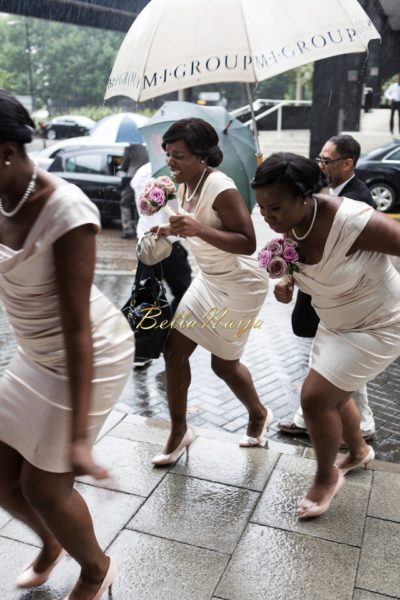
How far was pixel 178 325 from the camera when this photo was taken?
3.84m

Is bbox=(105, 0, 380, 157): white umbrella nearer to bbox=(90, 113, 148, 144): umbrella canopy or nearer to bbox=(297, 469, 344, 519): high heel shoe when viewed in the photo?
bbox=(297, 469, 344, 519): high heel shoe

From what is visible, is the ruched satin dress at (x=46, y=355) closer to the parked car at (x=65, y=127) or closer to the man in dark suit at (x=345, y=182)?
the man in dark suit at (x=345, y=182)

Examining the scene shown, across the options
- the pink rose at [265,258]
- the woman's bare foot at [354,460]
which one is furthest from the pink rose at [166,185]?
the woman's bare foot at [354,460]

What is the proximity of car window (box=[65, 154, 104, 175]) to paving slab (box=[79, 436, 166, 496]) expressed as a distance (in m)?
10.2

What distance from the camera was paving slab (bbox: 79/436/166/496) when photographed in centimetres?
369

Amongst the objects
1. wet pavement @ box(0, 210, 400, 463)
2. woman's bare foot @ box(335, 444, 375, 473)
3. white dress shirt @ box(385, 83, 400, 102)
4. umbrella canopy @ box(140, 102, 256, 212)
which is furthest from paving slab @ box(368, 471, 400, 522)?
white dress shirt @ box(385, 83, 400, 102)

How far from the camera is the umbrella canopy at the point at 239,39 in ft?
12.4

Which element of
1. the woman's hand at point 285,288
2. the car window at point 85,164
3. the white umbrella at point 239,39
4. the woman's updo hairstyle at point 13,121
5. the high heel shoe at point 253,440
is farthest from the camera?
the car window at point 85,164

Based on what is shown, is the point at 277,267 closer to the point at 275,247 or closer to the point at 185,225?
the point at 275,247

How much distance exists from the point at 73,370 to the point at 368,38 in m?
2.81

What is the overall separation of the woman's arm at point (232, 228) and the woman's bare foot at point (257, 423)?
112 centimetres

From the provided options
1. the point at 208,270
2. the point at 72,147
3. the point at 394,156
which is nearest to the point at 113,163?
the point at 72,147

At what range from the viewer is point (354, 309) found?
3.23 meters

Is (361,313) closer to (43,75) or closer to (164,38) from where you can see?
(164,38)
